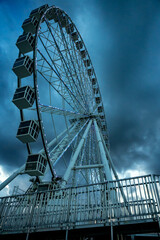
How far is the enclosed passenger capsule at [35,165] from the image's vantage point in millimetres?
9156

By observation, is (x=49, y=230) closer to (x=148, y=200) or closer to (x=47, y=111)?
(x=148, y=200)

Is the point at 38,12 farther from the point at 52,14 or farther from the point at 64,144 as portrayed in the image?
the point at 64,144

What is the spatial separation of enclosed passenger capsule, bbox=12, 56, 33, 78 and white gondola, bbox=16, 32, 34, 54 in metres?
0.92

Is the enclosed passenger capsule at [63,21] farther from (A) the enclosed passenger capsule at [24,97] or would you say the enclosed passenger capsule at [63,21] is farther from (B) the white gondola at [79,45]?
(A) the enclosed passenger capsule at [24,97]

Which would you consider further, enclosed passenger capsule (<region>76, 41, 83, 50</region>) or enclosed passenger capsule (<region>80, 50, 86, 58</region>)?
enclosed passenger capsule (<region>80, 50, 86, 58</region>)

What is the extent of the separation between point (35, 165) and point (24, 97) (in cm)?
363

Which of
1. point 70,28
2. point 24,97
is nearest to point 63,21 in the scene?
point 70,28

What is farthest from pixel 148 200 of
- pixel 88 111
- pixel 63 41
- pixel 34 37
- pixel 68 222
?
pixel 63 41

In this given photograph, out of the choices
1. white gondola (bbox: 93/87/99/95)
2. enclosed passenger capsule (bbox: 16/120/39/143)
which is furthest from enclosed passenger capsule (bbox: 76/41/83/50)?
enclosed passenger capsule (bbox: 16/120/39/143)

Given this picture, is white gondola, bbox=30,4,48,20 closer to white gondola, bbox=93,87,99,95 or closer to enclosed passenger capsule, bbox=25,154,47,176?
enclosed passenger capsule, bbox=25,154,47,176

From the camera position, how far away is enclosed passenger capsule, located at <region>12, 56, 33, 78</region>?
10.8 meters

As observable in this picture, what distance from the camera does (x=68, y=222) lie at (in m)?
5.01

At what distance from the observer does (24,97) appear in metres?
10.1

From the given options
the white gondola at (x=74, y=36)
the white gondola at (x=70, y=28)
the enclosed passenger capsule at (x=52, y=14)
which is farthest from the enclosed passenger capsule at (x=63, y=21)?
the white gondola at (x=74, y=36)
